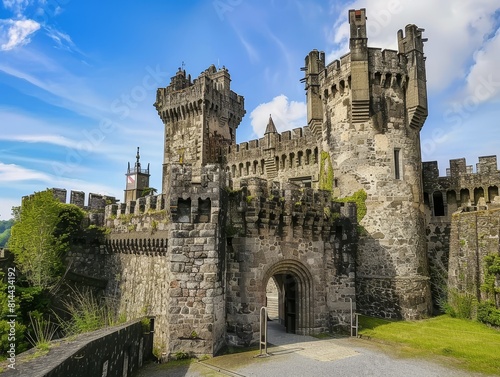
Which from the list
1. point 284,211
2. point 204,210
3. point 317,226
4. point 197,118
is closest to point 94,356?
point 204,210

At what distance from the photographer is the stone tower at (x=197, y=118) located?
35.5 m

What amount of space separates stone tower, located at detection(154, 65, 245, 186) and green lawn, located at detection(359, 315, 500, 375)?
73.3 ft

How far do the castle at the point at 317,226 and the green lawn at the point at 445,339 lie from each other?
1.25m

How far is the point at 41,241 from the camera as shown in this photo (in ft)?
64.3

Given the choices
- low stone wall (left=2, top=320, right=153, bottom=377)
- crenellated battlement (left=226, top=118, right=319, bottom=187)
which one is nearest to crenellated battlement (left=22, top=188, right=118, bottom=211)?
crenellated battlement (left=226, top=118, right=319, bottom=187)

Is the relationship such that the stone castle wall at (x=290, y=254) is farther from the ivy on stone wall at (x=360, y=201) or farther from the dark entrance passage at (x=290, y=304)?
the ivy on stone wall at (x=360, y=201)

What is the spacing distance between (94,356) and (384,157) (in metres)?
16.9

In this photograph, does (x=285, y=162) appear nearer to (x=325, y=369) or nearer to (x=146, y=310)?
(x=146, y=310)

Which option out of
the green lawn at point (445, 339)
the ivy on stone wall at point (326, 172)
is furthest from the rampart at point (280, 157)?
the green lawn at point (445, 339)

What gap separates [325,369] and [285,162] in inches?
832

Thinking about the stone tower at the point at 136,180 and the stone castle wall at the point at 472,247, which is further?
the stone tower at the point at 136,180

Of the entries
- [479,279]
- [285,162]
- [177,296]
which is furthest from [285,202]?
[285,162]

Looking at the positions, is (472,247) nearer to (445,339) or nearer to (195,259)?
(445,339)

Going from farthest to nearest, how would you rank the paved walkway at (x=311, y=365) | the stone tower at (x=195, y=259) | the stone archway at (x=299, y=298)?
the stone archway at (x=299, y=298), the stone tower at (x=195, y=259), the paved walkway at (x=311, y=365)
